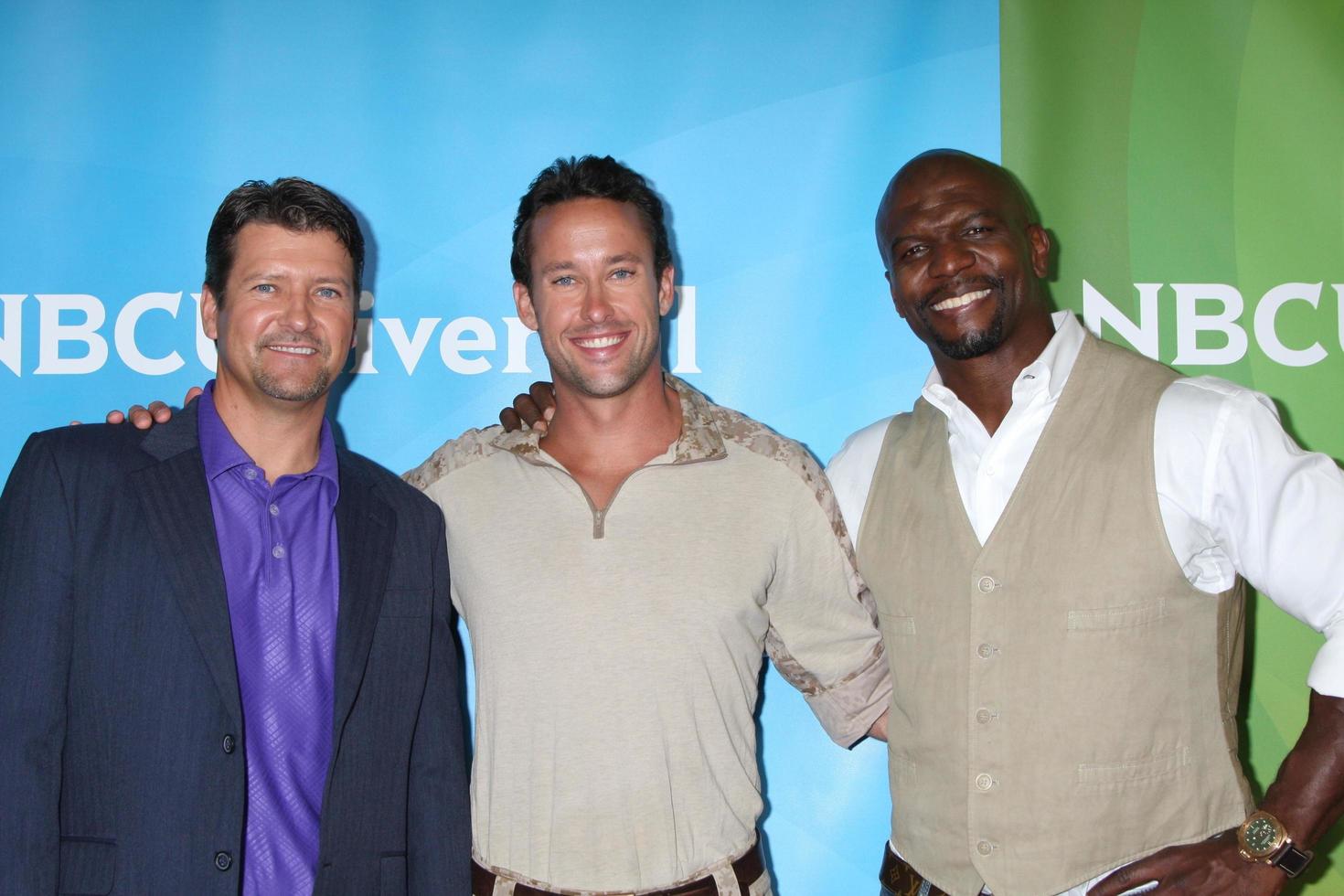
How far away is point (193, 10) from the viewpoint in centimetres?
231

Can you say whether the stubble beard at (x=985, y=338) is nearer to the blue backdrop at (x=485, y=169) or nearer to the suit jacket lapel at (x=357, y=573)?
the blue backdrop at (x=485, y=169)

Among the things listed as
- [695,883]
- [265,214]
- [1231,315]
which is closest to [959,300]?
[1231,315]

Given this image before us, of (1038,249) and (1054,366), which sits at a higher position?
(1038,249)

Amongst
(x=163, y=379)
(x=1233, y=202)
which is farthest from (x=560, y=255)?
(x=1233, y=202)

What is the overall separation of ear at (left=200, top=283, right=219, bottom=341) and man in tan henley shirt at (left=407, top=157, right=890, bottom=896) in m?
0.44

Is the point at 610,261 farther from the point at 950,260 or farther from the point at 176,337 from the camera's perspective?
the point at 176,337

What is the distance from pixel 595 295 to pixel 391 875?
991 mm

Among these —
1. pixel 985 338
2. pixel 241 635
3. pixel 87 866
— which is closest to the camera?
pixel 87 866

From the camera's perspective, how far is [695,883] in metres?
1.66

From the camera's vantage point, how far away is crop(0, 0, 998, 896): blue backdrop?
230 cm

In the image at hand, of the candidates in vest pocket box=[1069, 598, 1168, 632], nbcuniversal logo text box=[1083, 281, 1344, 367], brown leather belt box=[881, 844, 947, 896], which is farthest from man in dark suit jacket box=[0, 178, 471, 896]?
nbcuniversal logo text box=[1083, 281, 1344, 367]

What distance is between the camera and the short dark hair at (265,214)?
1.73 meters

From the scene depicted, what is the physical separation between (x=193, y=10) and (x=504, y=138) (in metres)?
0.73

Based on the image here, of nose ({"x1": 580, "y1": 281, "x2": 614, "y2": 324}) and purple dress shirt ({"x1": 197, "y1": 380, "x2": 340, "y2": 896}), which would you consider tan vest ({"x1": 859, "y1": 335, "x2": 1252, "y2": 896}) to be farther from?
purple dress shirt ({"x1": 197, "y1": 380, "x2": 340, "y2": 896})
